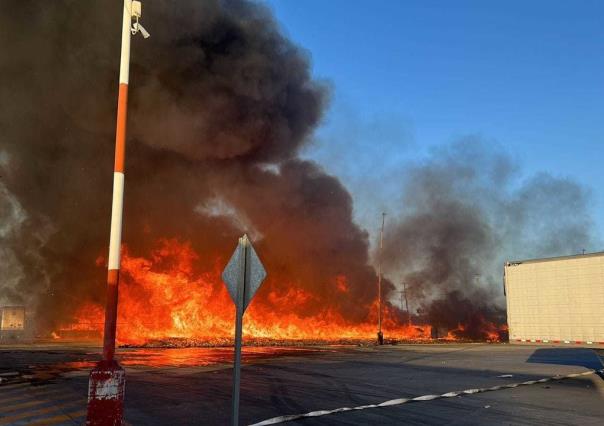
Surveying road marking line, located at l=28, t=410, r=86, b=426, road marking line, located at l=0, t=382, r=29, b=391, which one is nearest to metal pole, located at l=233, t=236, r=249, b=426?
road marking line, located at l=28, t=410, r=86, b=426

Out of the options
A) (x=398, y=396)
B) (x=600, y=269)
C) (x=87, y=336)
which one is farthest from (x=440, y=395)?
(x=87, y=336)

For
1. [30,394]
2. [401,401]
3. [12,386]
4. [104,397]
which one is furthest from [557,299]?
[104,397]

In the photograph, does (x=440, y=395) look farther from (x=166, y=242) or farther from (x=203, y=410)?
(x=166, y=242)

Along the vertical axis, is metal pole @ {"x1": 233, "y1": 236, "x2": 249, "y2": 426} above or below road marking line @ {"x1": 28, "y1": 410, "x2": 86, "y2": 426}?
above

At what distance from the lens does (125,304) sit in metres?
34.2

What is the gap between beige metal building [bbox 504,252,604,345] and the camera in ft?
73.6

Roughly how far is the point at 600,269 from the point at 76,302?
37598 millimetres

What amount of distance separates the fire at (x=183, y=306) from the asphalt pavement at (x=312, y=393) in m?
17.8

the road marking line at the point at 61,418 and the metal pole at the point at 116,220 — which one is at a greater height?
the metal pole at the point at 116,220

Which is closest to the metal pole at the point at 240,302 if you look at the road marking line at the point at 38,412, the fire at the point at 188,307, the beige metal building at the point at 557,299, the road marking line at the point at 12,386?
the road marking line at the point at 38,412

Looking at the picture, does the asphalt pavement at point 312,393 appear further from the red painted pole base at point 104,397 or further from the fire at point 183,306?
the fire at point 183,306

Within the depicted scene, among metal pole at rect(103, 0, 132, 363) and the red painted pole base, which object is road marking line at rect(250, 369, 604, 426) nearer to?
the red painted pole base

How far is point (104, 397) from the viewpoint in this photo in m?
5.34

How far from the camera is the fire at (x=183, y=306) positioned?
3369 cm
